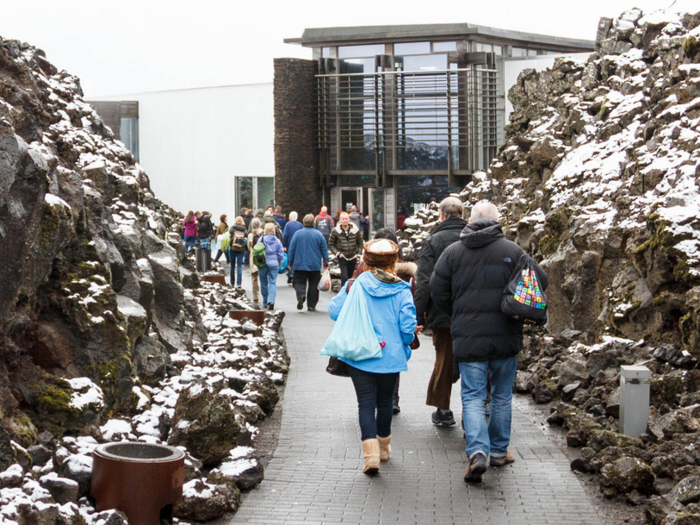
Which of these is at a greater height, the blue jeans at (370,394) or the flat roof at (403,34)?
the flat roof at (403,34)

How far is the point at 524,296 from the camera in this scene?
680 cm

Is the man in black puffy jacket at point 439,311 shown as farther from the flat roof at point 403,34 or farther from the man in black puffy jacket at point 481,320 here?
the flat roof at point 403,34

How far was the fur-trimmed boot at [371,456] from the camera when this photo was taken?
6996 mm

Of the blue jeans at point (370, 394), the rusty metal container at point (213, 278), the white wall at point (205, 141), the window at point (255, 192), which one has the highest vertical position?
the white wall at point (205, 141)

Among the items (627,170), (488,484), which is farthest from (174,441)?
(627,170)

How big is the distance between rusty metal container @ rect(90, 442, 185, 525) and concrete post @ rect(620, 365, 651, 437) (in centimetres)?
375

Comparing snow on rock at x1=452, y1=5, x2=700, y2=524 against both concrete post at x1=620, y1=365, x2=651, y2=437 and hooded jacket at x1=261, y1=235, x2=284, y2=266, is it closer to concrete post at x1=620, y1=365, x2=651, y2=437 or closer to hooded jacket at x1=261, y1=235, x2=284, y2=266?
concrete post at x1=620, y1=365, x2=651, y2=437

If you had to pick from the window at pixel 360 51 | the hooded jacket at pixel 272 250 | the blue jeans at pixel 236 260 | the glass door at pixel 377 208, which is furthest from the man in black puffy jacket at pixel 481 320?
the window at pixel 360 51

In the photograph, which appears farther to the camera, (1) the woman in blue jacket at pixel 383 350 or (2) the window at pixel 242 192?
(2) the window at pixel 242 192

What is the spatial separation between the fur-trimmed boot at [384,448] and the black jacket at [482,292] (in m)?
0.92

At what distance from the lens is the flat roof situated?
35750 millimetres

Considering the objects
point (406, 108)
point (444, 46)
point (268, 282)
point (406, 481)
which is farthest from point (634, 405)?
point (444, 46)

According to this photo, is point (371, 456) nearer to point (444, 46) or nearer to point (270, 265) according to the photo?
point (270, 265)

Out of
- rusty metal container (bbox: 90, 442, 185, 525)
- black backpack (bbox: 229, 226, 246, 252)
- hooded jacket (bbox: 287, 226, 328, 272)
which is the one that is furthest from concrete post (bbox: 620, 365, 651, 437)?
black backpack (bbox: 229, 226, 246, 252)
